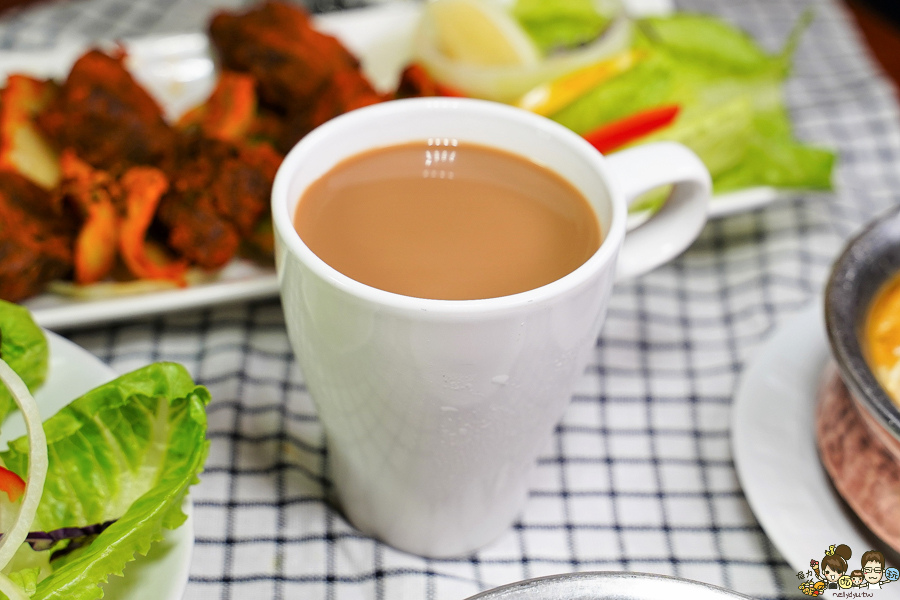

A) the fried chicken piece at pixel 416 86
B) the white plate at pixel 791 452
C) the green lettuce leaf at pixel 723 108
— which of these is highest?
the fried chicken piece at pixel 416 86

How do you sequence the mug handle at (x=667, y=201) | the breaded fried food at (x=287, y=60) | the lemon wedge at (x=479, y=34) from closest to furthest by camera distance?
1. the mug handle at (x=667, y=201)
2. the breaded fried food at (x=287, y=60)
3. the lemon wedge at (x=479, y=34)

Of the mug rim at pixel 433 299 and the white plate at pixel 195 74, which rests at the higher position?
the mug rim at pixel 433 299

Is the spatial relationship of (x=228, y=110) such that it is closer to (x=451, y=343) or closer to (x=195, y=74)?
(x=195, y=74)

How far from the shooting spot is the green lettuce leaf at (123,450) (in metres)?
0.85

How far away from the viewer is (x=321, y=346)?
0.86 meters

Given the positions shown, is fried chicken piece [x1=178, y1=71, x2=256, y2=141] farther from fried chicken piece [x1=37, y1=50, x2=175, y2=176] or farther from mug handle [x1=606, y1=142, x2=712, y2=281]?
mug handle [x1=606, y1=142, x2=712, y2=281]

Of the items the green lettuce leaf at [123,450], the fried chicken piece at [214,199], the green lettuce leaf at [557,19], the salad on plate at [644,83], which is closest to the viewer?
the green lettuce leaf at [123,450]

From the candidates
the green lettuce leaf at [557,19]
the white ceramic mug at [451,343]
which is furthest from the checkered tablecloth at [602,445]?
the green lettuce leaf at [557,19]

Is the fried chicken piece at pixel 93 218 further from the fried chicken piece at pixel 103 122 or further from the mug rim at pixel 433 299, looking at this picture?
the mug rim at pixel 433 299

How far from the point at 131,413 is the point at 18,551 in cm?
17

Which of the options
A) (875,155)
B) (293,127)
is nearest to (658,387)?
(293,127)

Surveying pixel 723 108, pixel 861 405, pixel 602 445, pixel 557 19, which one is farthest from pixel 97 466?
pixel 557 19

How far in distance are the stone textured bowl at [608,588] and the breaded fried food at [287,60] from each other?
95 cm

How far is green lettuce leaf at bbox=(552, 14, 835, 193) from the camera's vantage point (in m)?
1.62
